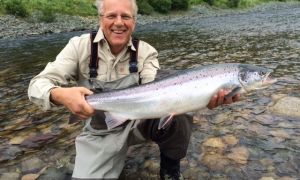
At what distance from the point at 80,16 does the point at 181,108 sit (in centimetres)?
3581

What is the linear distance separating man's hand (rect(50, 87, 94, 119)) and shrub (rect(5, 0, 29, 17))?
3199 centimetres

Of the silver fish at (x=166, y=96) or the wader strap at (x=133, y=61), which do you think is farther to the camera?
the wader strap at (x=133, y=61)

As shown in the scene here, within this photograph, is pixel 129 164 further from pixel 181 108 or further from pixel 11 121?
pixel 11 121

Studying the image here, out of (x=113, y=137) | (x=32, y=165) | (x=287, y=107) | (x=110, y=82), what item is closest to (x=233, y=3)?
(x=287, y=107)

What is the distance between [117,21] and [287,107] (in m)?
4.66

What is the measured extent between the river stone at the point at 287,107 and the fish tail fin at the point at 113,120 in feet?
13.9

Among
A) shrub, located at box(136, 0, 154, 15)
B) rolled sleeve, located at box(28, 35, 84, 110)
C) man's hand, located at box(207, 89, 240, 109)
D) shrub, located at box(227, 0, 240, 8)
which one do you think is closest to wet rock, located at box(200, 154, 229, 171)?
man's hand, located at box(207, 89, 240, 109)

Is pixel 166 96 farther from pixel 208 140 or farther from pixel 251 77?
pixel 208 140

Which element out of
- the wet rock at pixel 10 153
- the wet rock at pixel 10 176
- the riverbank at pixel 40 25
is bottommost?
the riverbank at pixel 40 25

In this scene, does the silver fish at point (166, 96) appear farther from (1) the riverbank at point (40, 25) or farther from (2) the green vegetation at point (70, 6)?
(2) the green vegetation at point (70, 6)

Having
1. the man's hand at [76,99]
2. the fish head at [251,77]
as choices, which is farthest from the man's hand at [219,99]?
the man's hand at [76,99]

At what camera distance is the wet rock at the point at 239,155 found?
5.36 m

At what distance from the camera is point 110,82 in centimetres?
465

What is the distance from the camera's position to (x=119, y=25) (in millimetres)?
4453
